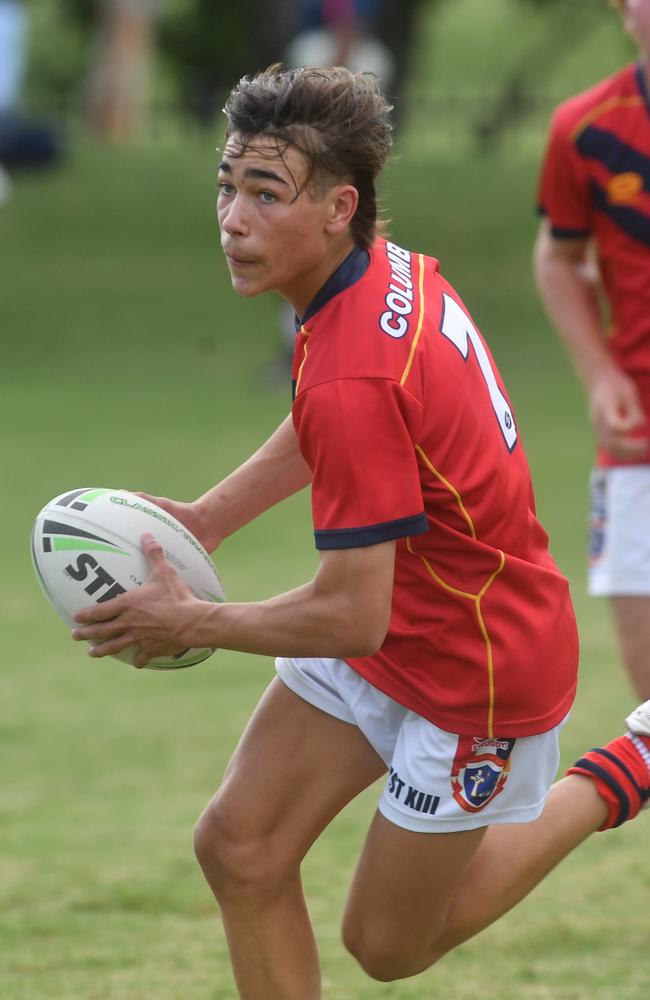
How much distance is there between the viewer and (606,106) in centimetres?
534

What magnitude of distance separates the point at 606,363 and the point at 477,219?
20215mm

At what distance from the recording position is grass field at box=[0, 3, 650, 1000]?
5086 millimetres

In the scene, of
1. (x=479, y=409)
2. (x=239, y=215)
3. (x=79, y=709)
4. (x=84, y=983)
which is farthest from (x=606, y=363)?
(x=79, y=709)

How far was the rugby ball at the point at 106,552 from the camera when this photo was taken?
12.6 feet

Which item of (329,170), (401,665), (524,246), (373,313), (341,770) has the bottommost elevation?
(524,246)

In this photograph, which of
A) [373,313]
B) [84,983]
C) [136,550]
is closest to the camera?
[373,313]

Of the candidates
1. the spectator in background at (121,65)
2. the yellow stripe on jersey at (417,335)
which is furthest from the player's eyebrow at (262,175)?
the spectator in background at (121,65)

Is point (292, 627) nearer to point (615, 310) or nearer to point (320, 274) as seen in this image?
point (320, 274)

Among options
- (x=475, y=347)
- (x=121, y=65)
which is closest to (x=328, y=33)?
(x=121, y=65)

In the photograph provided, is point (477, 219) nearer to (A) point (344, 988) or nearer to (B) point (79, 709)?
(B) point (79, 709)

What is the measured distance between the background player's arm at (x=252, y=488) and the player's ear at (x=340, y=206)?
0.80 meters

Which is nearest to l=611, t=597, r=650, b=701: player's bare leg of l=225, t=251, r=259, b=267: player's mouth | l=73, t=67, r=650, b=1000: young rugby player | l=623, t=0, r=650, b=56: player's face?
l=73, t=67, r=650, b=1000: young rugby player

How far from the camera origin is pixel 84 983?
4785 mm

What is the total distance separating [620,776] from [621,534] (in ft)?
3.65
